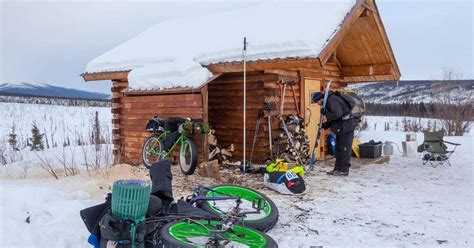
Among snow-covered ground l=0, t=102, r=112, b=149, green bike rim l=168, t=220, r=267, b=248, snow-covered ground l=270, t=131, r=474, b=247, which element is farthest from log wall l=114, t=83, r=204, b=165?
snow-covered ground l=0, t=102, r=112, b=149

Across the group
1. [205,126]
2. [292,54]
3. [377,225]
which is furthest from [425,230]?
[205,126]

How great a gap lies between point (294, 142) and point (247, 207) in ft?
13.7

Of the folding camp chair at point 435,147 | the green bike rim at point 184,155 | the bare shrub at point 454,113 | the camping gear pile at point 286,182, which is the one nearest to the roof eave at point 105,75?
the green bike rim at point 184,155

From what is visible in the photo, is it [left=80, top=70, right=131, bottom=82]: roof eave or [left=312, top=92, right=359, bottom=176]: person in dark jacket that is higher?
[left=80, top=70, right=131, bottom=82]: roof eave

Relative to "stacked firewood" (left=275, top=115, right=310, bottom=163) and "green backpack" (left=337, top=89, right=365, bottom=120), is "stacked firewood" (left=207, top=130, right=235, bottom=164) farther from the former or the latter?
"green backpack" (left=337, top=89, right=365, bottom=120)

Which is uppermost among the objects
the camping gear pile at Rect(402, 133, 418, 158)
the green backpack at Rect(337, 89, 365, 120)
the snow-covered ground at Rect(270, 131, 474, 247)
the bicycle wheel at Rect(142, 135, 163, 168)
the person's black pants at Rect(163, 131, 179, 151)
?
the green backpack at Rect(337, 89, 365, 120)

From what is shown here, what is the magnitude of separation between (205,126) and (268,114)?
5.48 ft

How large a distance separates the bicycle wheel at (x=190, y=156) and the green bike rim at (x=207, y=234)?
148 inches

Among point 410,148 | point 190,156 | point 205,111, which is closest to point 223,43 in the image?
point 205,111

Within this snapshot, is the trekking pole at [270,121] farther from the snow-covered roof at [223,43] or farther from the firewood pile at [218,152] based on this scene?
the snow-covered roof at [223,43]

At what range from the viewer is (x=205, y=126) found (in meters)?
8.11

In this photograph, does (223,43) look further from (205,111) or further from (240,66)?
(205,111)

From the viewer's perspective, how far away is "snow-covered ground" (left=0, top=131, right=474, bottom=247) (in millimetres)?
4137

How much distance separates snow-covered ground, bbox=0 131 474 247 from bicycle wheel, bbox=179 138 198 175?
23cm
